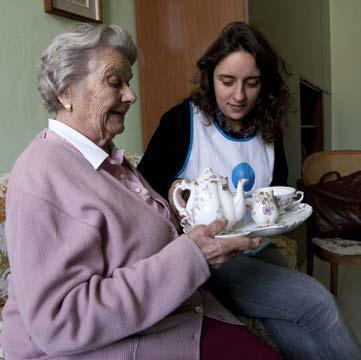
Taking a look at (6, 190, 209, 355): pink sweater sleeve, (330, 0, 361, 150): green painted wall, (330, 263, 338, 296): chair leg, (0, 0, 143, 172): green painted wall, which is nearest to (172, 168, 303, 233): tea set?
(6, 190, 209, 355): pink sweater sleeve

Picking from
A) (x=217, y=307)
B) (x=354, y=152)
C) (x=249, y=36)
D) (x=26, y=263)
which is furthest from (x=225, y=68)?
(x=354, y=152)

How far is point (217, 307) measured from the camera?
999 millimetres

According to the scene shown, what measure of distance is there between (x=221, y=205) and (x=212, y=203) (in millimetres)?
22

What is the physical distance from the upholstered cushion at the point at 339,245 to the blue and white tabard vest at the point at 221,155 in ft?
2.34

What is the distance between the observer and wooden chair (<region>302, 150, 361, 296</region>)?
6.42 ft

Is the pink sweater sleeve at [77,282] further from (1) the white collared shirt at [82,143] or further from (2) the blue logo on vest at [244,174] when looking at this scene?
(2) the blue logo on vest at [244,174]

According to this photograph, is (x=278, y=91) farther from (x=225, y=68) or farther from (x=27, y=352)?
(x=27, y=352)

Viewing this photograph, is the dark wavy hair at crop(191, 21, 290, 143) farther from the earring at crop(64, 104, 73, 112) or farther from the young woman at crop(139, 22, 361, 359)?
the earring at crop(64, 104, 73, 112)

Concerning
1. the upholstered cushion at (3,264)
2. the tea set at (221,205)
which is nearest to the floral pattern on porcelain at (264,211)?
the tea set at (221,205)

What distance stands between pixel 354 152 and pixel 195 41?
1192 millimetres

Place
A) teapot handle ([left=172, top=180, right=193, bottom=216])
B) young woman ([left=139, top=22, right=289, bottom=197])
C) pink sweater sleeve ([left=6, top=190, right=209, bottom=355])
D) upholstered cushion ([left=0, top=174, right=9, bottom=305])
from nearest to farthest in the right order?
pink sweater sleeve ([left=6, top=190, right=209, bottom=355]), teapot handle ([left=172, top=180, right=193, bottom=216]), upholstered cushion ([left=0, top=174, right=9, bottom=305]), young woman ([left=139, top=22, right=289, bottom=197])

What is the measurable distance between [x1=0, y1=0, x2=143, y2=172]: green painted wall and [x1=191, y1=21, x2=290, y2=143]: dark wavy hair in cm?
60

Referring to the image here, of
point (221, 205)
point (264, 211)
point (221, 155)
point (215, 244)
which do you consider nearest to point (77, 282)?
point (215, 244)

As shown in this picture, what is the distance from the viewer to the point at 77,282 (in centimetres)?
71
